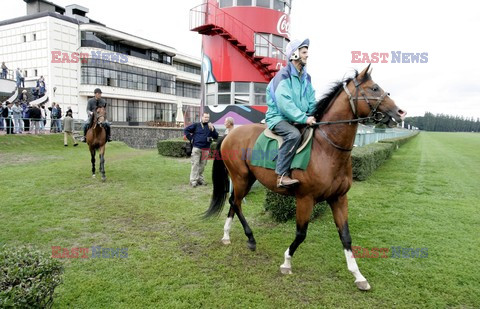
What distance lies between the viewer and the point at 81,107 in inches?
1496

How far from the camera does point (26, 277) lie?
2.53 metres

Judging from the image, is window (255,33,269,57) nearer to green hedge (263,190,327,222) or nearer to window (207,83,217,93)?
window (207,83,217,93)

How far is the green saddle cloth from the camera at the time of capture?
13.3 ft

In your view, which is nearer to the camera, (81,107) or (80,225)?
(80,225)

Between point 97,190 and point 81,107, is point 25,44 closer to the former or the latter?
point 81,107

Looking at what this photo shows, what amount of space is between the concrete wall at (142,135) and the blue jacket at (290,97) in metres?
19.4

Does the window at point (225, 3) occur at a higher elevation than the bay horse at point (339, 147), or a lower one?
higher

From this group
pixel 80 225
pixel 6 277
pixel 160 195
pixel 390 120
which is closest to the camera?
pixel 6 277

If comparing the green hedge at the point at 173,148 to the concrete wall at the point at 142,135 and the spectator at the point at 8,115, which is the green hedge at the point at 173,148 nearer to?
the concrete wall at the point at 142,135

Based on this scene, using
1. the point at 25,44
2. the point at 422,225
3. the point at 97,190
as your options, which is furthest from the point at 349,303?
the point at 25,44

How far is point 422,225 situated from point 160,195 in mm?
Answer: 6284

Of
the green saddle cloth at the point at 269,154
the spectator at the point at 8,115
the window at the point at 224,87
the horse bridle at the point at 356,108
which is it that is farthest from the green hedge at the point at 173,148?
the horse bridle at the point at 356,108

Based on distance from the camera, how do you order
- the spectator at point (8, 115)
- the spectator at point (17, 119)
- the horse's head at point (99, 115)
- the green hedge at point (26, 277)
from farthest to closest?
1. the spectator at point (17, 119)
2. the spectator at point (8, 115)
3. the horse's head at point (99, 115)
4. the green hedge at point (26, 277)

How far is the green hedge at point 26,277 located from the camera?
2336 mm
